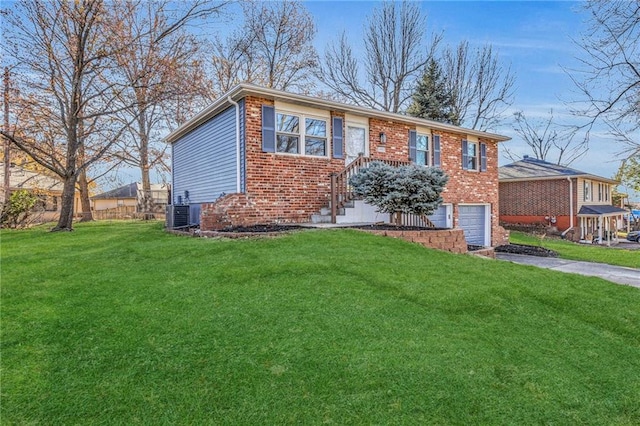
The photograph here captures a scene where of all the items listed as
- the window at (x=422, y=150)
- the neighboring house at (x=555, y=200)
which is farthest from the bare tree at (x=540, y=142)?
the window at (x=422, y=150)

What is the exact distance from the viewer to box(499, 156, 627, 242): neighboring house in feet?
68.5

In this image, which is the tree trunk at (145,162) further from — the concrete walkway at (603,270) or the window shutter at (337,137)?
the concrete walkway at (603,270)

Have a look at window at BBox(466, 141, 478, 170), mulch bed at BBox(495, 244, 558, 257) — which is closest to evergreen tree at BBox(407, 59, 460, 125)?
window at BBox(466, 141, 478, 170)

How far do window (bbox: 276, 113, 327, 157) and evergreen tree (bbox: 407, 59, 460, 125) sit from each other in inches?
579

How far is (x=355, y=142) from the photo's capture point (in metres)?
11.0

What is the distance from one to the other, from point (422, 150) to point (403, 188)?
5379 mm

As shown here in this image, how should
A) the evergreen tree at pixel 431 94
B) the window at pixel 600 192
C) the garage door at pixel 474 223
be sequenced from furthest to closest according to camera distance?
the window at pixel 600 192 < the evergreen tree at pixel 431 94 < the garage door at pixel 474 223

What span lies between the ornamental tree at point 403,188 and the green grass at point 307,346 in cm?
321

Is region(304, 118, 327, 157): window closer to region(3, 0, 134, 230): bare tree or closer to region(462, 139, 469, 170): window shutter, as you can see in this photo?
region(3, 0, 134, 230): bare tree

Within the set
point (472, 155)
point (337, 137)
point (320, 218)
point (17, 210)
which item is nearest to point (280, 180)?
point (320, 218)

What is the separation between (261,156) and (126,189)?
115 feet

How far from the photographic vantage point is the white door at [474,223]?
1437 centimetres

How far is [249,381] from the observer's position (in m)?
2.40

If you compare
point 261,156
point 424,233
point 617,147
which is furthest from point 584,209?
point 261,156
